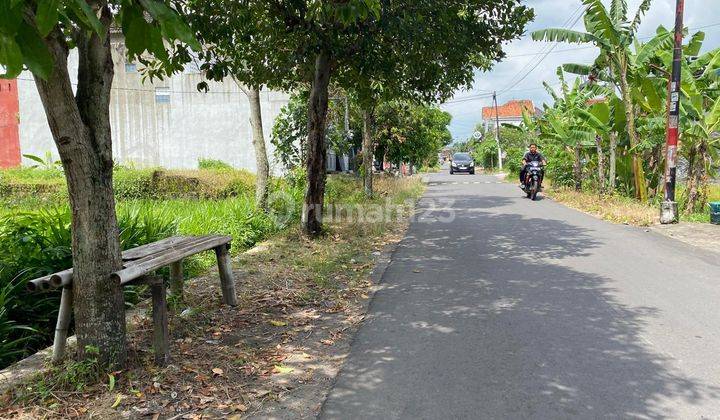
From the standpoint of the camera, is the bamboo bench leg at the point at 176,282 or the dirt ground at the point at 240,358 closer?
the dirt ground at the point at 240,358

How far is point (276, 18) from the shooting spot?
30.0ft

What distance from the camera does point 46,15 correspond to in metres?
1.95

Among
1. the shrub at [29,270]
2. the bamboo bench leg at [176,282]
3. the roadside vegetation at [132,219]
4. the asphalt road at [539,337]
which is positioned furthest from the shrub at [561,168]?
the bamboo bench leg at [176,282]

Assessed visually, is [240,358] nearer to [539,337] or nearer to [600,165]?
[539,337]

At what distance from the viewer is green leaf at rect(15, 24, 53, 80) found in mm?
2045

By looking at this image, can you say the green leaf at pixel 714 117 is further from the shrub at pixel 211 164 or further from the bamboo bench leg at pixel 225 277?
the shrub at pixel 211 164

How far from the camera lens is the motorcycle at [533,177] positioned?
59.0 feet

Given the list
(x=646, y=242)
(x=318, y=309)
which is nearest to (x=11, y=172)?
(x=318, y=309)

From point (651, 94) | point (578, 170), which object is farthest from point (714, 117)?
point (578, 170)

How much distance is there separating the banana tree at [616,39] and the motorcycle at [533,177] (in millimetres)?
3150

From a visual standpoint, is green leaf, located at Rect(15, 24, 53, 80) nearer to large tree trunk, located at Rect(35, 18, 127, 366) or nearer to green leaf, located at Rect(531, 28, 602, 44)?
large tree trunk, located at Rect(35, 18, 127, 366)

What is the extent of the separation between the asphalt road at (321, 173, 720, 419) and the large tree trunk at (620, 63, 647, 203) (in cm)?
632

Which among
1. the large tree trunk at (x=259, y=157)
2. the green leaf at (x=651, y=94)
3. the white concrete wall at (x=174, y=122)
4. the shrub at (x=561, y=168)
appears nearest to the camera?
the large tree trunk at (x=259, y=157)

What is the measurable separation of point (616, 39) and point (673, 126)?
10.9ft
